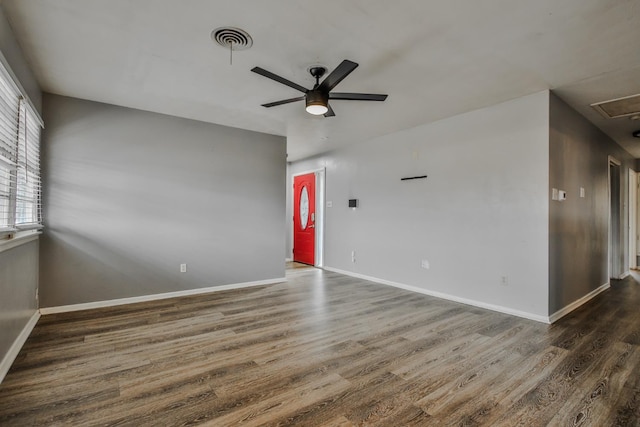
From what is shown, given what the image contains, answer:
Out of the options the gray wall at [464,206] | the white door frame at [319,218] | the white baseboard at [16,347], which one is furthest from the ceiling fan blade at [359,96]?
the white door frame at [319,218]

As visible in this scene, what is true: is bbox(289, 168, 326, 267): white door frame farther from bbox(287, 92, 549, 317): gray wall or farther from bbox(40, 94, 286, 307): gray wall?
bbox(40, 94, 286, 307): gray wall

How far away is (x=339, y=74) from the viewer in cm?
244

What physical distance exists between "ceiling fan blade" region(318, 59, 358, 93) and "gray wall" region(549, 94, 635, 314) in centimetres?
250

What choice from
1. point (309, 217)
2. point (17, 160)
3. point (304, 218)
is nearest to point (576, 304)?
point (309, 217)

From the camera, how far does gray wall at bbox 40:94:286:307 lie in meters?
3.61

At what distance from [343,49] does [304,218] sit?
4858 mm

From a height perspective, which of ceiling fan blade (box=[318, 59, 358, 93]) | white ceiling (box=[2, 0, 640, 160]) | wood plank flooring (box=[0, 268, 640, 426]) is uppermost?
white ceiling (box=[2, 0, 640, 160])

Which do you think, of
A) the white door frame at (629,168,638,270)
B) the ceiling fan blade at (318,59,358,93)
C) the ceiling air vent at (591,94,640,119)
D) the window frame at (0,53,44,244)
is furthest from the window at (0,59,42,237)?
the white door frame at (629,168,638,270)

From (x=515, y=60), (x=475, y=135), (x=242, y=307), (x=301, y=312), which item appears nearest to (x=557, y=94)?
(x=475, y=135)

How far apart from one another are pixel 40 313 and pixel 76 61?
2714 millimetres

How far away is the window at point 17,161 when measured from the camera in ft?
7.63

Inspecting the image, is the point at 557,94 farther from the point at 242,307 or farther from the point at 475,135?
the point at 242,307

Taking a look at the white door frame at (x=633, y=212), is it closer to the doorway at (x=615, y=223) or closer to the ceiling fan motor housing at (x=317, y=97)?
the doorway at (x=615, y=223)

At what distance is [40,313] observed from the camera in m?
3.46
